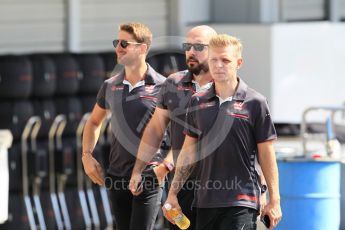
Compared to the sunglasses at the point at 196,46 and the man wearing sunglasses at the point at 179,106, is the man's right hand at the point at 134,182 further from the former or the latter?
the sunglasses at the point at 196,46

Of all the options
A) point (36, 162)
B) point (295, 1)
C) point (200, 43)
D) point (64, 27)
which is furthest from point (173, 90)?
point (295, 1)

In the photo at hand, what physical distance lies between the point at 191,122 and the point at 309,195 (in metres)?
2.20

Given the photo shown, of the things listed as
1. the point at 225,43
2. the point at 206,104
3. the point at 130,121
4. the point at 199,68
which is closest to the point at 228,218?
the point at 206,104

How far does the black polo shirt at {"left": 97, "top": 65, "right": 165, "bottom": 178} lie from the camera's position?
8023 millimetres

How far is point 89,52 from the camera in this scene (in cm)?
1227

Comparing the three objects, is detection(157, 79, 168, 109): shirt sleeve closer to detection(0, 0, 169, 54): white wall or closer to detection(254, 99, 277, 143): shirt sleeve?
detection(254, 99, 277, 143): shirt sleeve

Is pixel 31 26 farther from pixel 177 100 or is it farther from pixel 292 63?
pixel 177 100

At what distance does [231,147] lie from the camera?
6.56m

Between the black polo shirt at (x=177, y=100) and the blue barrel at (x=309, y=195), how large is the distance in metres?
1.33

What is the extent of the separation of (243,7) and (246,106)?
7004 mm

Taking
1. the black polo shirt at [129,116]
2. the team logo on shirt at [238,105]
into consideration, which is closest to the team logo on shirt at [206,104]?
the team logo on shirt at [238,105]

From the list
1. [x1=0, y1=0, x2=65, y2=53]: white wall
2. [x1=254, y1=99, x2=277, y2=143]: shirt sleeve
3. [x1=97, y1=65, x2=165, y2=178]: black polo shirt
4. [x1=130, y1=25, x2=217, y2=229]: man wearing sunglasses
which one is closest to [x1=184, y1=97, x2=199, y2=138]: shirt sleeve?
[x1=254, y1=99, x2=277, y2=143]: shirt sleeve

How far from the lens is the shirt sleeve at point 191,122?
677 centimetres

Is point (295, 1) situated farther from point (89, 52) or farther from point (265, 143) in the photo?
point (265, 143)
